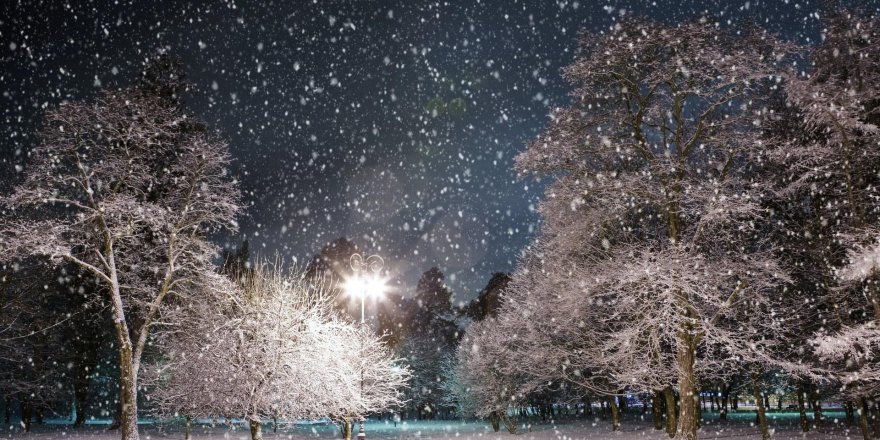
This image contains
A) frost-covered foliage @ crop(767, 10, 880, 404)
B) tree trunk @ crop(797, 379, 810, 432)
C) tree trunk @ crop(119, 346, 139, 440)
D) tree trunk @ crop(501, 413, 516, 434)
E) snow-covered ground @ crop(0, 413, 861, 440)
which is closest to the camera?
frost-covered foliage @ crop(767, 10, 880, 404)

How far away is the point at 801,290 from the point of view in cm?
1866

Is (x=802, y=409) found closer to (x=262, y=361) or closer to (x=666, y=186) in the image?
(x=666, y=186)

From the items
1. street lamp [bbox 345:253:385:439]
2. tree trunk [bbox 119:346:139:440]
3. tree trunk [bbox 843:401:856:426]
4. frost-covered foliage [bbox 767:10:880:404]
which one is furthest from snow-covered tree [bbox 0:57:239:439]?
tree trunk [bbox 843:401:856:426]

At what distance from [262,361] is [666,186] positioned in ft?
38.6

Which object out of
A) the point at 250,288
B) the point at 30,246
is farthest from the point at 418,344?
the point at 30,246

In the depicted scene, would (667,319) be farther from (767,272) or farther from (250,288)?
(250,288)

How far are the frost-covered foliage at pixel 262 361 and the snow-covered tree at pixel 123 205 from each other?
1.25 m

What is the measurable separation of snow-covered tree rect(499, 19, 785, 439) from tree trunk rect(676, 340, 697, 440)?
0.03m

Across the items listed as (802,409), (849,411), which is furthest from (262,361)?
(849,411)

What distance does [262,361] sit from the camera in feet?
49.5

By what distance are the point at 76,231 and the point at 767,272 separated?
1820 cm

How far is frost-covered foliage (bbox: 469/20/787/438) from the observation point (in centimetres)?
1171

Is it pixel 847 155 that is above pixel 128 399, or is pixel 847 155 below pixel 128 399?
above

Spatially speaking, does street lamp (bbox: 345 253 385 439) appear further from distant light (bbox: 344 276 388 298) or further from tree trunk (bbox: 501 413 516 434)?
tree trunk (bbox: 501 413 516 434)
